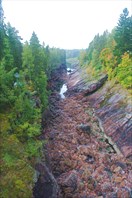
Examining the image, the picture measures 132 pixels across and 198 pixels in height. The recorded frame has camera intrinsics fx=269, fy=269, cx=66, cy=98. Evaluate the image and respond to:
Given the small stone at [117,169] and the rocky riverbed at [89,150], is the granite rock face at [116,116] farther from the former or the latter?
the small stone at [117,169]

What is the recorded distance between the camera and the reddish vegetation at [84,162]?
26625mm

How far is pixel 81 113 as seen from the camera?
5141 cm

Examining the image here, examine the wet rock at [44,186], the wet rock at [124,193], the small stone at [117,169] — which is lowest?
the wet rock at [124,193]

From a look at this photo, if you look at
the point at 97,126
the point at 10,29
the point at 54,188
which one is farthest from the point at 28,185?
the point at 10,29

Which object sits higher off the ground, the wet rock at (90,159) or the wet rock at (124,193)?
the wet rock at (90,159)

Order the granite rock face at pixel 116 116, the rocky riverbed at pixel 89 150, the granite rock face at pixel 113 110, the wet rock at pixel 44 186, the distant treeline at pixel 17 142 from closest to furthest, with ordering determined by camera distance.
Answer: the distant treeline at pixel 17 142 → the wet rock at pixel 44 186 → the rocky riverbed at pixel 89 150 → the granite rock face at pixel 116 116 → the granite rock face at pixel 113 110

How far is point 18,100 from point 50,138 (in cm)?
1396

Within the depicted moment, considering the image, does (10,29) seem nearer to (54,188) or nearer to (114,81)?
(114,81)

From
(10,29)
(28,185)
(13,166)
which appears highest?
(10,29)

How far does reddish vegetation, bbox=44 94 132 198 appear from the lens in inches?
1048

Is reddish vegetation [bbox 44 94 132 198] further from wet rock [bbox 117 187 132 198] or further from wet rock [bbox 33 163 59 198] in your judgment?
wet rock [bbox 33 163 59 198]

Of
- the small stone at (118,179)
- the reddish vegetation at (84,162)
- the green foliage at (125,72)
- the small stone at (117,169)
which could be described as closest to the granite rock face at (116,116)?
the reddish vegetation at (84,162)

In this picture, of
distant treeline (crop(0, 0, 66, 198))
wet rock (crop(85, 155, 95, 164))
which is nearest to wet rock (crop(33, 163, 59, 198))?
distant treeline (crop(0, 0, 66, 198))

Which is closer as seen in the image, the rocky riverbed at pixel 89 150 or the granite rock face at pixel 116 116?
the rocky riverbed at pixel 89 150
